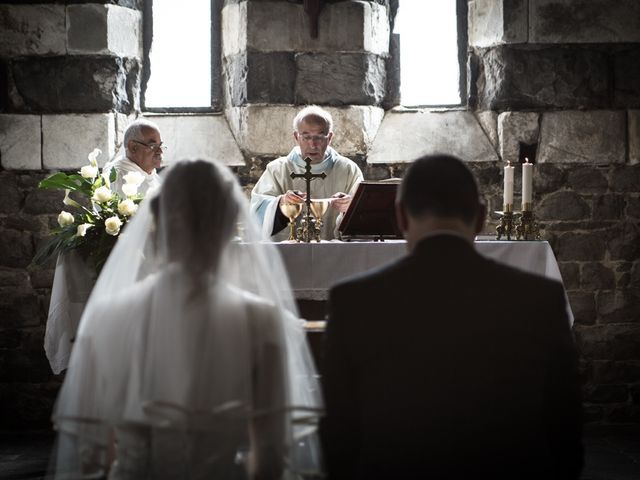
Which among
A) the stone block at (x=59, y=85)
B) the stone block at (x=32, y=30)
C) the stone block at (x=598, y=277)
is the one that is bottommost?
the stone block at (x=598, y=277)

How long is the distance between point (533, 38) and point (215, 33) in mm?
2293

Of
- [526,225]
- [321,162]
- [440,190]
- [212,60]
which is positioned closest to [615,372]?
[526,225]

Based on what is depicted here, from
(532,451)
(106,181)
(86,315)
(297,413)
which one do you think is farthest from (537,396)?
(106,181)

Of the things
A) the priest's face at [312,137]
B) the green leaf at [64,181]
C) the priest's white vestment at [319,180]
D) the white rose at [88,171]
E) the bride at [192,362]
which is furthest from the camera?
the priest's white vestment at [319,180]

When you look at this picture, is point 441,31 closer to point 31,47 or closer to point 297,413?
point 31,47

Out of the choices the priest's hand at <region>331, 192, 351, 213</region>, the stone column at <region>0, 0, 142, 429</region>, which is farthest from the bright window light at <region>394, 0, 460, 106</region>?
the priest's hand at <region>331, 192, 351, 213</region>

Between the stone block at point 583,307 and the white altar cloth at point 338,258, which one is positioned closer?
the white altar cloth at point 338,258

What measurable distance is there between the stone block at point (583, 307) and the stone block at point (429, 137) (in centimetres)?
109

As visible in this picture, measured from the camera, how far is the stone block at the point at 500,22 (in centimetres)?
711

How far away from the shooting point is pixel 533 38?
710 cm

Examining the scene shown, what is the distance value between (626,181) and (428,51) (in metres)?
1.75

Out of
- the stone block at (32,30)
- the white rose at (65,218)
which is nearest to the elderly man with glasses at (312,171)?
the white rose at (65,218)

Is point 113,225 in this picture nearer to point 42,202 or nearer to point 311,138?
point 311,138

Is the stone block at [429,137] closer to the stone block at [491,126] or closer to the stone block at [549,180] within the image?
the stone block at [491,126]
